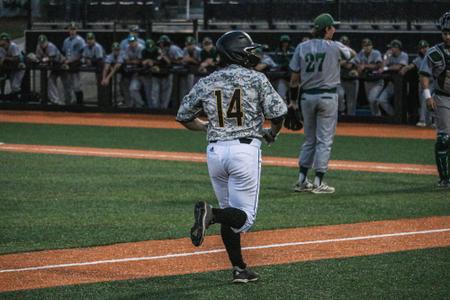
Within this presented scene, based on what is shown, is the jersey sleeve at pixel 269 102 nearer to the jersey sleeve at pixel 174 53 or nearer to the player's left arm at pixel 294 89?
the player's left arm at pixel 294 89

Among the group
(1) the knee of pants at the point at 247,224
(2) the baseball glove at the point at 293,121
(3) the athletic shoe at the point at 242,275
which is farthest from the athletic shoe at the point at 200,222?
(2) the baseball glove at the point at 293,121

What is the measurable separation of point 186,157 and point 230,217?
9868 mm

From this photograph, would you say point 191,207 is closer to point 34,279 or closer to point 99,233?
point 99,233

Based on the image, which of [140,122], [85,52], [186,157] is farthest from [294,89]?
[85,52]

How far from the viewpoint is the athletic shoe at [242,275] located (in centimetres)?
752

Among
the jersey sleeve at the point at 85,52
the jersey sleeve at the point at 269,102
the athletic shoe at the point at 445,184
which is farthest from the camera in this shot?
the jersey sleeve at the point at 85,52

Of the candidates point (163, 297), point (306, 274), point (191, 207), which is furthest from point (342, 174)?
point (163, 297)

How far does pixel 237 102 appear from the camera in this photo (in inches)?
292

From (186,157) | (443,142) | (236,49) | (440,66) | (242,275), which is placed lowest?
(186,157)

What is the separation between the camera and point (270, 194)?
12641mm

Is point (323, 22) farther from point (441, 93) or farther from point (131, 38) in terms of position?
point (131, 38)

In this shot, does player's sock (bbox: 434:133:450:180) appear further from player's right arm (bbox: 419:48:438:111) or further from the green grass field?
player's right arm (bbox: 419:48:438:111)

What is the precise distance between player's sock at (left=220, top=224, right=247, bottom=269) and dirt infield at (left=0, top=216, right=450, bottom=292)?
0.58 metres


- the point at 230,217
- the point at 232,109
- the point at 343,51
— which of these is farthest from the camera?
the point at 343,51
